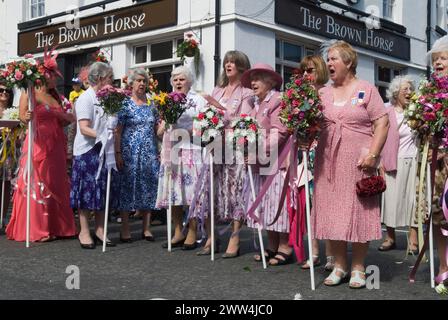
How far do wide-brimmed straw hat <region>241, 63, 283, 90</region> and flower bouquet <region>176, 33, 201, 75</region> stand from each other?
6.36m

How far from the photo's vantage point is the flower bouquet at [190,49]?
11.9 m

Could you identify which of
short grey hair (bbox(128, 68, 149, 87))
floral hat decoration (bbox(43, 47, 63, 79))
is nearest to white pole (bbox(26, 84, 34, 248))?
floral hat decoration (bbox(43, 47, 63, 79))

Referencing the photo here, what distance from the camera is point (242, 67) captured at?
233 inches

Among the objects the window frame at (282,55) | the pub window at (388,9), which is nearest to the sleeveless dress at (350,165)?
the window frame at (282,55)

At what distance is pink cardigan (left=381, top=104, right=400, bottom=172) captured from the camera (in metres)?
6.38

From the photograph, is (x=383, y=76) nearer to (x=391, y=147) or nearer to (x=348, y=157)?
(x=391, y=147)

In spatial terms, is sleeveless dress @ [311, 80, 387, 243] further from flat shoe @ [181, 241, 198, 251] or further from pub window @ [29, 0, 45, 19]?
pub window @ [29, 0, 45, 19]

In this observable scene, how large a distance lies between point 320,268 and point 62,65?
37.5 ft

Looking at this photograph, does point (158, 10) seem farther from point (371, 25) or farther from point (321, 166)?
point (321, 166)

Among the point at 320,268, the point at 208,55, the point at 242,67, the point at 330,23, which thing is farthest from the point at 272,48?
the point at 320,268

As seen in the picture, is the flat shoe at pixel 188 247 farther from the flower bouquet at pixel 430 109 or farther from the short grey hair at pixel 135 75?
the flower bouquet at pixel 430 109

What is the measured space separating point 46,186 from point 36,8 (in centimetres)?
1074

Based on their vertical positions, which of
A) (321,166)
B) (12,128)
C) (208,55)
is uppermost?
(208,55)

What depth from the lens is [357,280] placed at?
452cm
